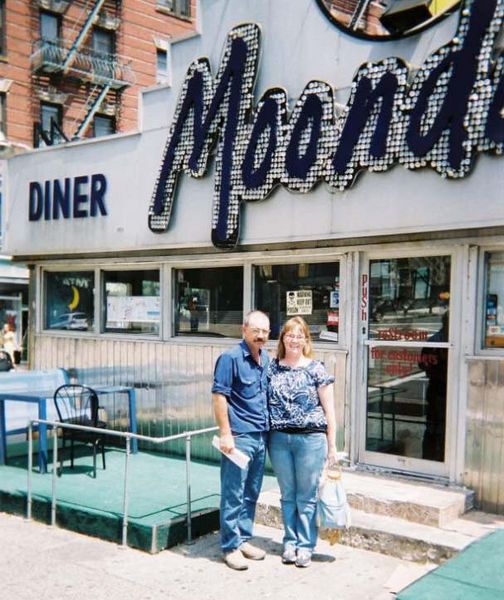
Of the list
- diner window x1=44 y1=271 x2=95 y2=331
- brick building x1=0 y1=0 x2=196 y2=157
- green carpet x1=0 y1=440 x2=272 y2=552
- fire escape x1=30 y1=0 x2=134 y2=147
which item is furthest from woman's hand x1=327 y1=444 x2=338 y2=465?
fire escape x1=30 y1=0 x2=134 y2=147

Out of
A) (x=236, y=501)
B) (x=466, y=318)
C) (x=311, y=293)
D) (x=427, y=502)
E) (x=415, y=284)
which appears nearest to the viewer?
(x=236, y=501)

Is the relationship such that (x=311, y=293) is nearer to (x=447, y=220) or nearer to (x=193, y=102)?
(x=447, y=220)

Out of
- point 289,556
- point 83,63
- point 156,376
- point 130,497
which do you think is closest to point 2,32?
point 83,63

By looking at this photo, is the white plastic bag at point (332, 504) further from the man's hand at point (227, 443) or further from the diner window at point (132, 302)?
the diner window at point (132, 302)

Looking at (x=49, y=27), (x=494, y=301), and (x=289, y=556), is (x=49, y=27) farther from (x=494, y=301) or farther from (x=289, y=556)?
(x=289, y=556)

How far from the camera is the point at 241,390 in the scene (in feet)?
15.8

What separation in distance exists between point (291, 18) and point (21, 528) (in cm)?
534

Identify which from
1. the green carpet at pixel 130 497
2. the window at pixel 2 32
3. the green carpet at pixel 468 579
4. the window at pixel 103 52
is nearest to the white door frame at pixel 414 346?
the green carpet at pixel 130 497

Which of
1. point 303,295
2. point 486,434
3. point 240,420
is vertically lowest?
point 486,434

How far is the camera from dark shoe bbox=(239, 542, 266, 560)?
4949 millimetres

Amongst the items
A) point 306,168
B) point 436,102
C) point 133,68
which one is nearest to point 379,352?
point 306,168

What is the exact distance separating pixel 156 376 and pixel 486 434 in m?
3.92

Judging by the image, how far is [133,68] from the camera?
27359 mm

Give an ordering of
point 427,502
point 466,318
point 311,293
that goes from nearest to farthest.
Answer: point 427,502 → point 466,318 → point 311,293
